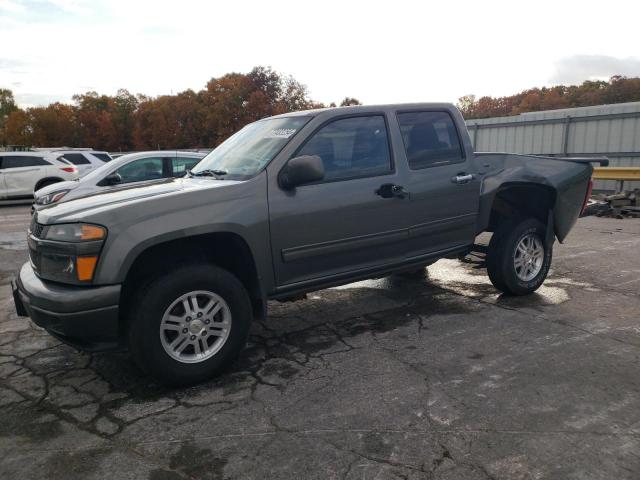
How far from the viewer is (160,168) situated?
9.67m

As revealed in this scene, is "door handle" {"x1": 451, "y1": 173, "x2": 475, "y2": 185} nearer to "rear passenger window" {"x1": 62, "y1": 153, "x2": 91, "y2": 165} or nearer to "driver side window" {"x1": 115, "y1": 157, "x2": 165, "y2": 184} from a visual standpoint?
"driver side window" {"x1": 115, "y1": 157, "x2": 165, "y2": 184}

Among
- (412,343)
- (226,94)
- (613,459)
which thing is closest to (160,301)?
(412,343)

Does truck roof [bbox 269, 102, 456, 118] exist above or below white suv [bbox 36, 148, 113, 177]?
above

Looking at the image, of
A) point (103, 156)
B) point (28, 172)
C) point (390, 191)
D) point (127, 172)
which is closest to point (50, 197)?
point (127, 172)

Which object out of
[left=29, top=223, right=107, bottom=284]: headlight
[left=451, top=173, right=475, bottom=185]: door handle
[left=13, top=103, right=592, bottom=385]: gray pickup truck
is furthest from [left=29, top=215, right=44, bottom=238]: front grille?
[left=451, top=173, right=475, bottom=185]: door handle

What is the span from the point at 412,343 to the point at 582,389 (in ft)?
4.22

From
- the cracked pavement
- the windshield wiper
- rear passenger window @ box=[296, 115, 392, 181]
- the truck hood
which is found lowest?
the cracked pavement

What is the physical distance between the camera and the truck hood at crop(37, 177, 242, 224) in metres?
3.33

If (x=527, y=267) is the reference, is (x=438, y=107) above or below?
above

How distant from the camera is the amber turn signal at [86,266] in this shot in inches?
124

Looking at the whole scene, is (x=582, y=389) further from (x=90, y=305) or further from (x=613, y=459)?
(x=90, y=305)

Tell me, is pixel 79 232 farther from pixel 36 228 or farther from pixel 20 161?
pixel 20 161

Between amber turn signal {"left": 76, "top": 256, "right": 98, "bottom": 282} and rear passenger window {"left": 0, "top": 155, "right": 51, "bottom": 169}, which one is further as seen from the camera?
rear passenger window {"left": 0, "top": 155, "right": 51, "bottom": 169}

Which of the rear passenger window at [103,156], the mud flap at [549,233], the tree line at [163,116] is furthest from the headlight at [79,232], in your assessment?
the tree line at [163,116]
